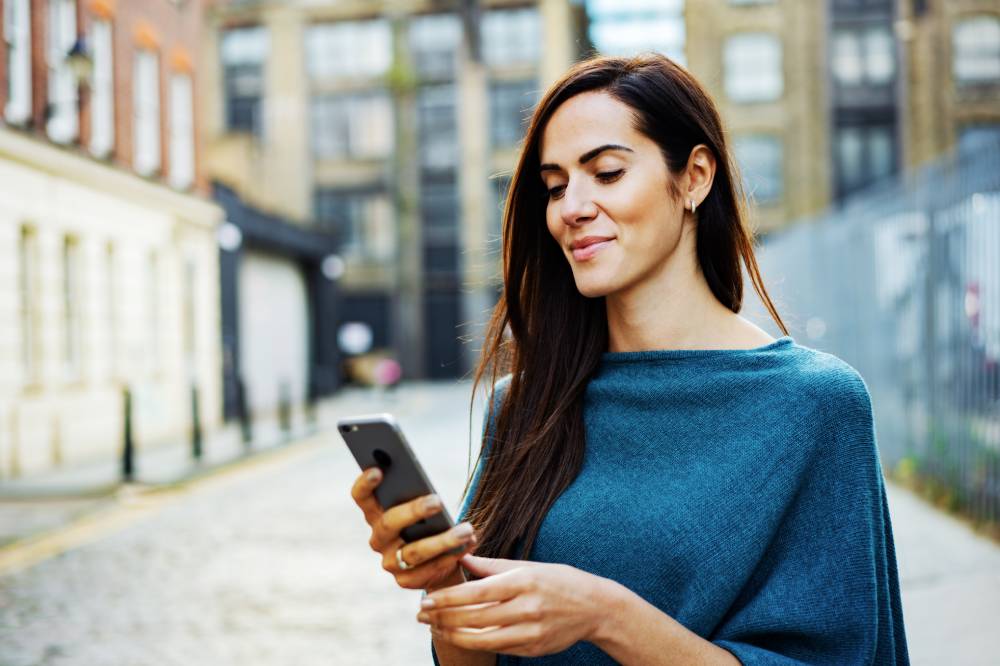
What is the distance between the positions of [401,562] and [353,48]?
43.4 m

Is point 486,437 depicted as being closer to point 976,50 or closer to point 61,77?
point 61,77

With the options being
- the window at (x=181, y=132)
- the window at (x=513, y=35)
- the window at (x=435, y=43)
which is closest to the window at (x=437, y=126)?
the window at (x=435, y=43)

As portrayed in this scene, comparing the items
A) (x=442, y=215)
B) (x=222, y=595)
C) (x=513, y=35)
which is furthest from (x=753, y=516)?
(x=513, y=35)

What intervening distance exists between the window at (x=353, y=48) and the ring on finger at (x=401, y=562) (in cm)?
4276

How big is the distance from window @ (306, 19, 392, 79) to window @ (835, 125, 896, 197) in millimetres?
18186

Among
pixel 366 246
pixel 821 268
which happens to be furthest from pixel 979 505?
pixel 366 246

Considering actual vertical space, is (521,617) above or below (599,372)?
below

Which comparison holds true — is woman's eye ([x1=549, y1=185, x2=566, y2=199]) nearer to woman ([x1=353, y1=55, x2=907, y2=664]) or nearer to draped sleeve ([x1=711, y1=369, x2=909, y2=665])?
woman ([x1=353, y1=55, x2=907, y2=664])

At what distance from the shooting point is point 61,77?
591 inches

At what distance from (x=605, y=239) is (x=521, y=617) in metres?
0.80

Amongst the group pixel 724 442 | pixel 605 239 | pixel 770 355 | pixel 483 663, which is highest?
pixel 605 239

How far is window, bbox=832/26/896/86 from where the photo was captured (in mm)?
38500

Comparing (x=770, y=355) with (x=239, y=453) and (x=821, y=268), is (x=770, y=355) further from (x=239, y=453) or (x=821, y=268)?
(x=239, y=453)

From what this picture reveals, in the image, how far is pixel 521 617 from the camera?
1533 millimetres
